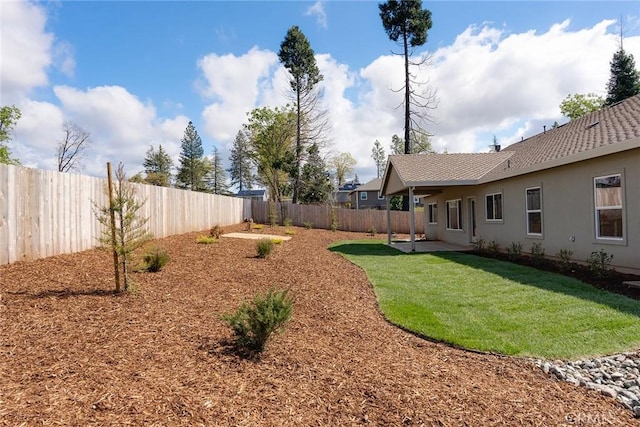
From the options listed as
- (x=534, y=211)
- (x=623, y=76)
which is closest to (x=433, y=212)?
(x=534, y=211)

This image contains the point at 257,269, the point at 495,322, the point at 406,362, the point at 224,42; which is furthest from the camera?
the point at 224,42

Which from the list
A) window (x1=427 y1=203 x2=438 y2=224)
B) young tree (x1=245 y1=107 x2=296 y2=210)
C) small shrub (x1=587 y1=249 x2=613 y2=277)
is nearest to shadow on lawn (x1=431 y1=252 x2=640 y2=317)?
small shrub (x1=587 y1=249 x2=613 y2=277)

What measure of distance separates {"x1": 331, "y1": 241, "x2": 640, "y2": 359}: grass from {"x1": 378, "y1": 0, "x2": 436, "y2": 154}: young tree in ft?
53.4

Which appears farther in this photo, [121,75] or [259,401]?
[121,75]

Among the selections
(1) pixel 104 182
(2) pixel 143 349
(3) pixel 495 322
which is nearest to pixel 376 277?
(3) pixel 495 322

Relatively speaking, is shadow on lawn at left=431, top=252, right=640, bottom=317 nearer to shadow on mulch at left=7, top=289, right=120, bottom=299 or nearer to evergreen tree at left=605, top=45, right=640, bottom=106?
shadow on mulch at left=7, top=289, right=120, bottom=299

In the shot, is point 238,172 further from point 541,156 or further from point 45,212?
point 45,212

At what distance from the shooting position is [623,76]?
2448 cm

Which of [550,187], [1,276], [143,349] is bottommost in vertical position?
[143,349]

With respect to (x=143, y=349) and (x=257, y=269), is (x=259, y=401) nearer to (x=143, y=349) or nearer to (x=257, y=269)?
(x=143, y=349)

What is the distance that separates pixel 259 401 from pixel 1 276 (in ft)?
15.0

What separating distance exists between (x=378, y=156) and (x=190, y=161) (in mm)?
29892

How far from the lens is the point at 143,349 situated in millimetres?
3166

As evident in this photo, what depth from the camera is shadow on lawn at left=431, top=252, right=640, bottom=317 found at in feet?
17.0
